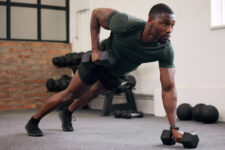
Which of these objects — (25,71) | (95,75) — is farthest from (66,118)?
(25,71)

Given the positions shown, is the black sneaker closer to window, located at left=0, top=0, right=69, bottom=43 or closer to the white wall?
the white wall

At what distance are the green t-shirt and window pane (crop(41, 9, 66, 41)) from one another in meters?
4.07

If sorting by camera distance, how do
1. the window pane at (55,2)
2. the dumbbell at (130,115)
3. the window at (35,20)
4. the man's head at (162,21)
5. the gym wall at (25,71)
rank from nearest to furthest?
the man's head at (162,21) < the dumbbell at (130,115) < the gym wall at (25,71) < the window at (35,20) < the window pane at (55,2)

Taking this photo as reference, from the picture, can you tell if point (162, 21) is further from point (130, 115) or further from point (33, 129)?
point (130, 115)

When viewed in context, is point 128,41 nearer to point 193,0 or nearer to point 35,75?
point 193,0

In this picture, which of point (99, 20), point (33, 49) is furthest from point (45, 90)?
point (99, 20)

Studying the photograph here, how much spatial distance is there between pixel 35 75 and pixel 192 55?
3121mm

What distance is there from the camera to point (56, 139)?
284 cm

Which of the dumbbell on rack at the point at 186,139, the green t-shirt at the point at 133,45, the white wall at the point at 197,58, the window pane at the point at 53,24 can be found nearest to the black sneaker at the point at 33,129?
the green t-shirt at the point at 133,45

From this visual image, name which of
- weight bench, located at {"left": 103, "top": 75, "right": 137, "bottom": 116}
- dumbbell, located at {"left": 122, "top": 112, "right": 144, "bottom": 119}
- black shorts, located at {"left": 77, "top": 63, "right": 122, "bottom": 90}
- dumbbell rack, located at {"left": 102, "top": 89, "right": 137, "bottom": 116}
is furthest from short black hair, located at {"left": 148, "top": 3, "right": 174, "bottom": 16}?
dumbbell rack, located at {"left": 102, "top": 89, "right": 137, "bottom": 116}

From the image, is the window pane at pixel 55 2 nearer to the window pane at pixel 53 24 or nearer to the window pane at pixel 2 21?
the window pane at pixel 53 24

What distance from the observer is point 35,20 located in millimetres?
6320

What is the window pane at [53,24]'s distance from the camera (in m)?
6.40

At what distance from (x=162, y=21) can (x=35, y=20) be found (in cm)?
451
